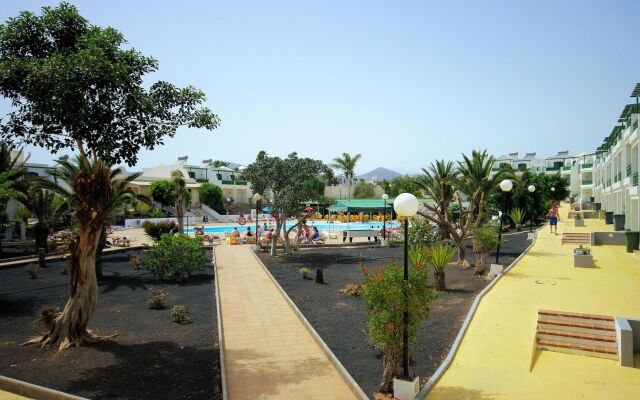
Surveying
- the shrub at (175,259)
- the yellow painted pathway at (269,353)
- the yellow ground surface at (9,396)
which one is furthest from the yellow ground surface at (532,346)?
the shrub at (175,259)

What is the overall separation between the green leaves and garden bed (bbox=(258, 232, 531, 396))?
6048 millimetres

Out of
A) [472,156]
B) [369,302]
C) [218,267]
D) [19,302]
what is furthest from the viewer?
[472,156]

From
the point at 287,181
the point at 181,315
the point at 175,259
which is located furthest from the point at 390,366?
the point at 287,181

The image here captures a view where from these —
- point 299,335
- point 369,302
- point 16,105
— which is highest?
point 16,105

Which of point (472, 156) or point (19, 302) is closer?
point (19, 302)

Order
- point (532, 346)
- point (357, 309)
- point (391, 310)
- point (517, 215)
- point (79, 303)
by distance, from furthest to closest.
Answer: point (517, 215) < point (357, 309) < point (79, 303) < point (532, 346) < point (391, 310)

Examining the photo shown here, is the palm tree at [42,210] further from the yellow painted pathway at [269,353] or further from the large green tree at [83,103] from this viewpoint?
the large green tree at [83,103]

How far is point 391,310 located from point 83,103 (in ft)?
22.3

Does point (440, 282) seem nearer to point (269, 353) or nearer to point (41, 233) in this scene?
point (269, 353)

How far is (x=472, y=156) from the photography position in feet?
74.3

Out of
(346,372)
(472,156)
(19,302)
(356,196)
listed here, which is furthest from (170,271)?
(356,196)

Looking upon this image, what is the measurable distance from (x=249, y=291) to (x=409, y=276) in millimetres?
9147

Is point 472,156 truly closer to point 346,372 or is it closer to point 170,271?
point 170,271

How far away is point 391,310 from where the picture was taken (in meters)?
7.47
